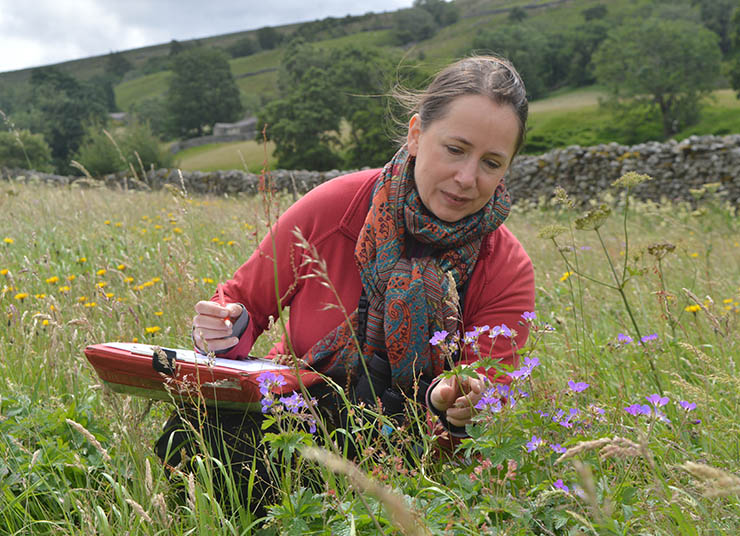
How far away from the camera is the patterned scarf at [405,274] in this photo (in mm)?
1965

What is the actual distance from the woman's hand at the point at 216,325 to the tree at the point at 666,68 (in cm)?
4402

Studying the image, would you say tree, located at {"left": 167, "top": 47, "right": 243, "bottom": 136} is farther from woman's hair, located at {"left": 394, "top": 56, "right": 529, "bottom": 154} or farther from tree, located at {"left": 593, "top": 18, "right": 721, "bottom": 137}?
woman's hair, located at {"left": 394, "top": 56, "right": 529, "bottom": 154}

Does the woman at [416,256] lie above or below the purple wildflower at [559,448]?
above

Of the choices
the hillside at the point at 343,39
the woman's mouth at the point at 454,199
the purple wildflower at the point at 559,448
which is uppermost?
the hillside at the point at 343,39

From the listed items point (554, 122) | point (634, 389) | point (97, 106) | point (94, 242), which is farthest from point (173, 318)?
point (97, 106)

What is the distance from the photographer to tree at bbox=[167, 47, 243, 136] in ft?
223

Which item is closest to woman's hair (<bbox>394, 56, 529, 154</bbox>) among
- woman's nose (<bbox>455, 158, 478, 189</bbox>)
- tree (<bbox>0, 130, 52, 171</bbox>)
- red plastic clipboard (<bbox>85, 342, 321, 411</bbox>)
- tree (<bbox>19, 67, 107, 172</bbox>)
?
woman's nose (<bbox>455, 158, 478, 189</bbox>)

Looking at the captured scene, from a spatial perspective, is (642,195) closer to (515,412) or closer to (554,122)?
(515,412)

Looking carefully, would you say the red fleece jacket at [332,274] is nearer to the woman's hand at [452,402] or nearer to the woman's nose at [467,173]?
the woman's nose at [467,173]

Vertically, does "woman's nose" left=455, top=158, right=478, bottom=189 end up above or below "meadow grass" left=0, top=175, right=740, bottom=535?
above

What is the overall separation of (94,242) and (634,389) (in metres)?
3.92

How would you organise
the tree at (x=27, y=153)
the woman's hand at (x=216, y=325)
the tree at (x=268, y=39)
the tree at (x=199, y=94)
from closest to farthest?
the woman's hand at (x=216, y=325)
the tree at (x=27, y=153)
the tree at (x=199, y=94)
the tree at (x=268, y=39)

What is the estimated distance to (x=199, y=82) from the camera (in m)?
69.6

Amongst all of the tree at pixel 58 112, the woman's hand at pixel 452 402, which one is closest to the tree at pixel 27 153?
the tree at pixel 58 112
